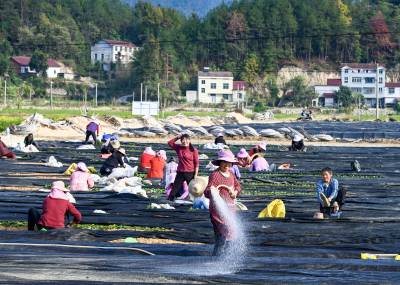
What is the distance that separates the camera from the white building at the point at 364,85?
391 ft

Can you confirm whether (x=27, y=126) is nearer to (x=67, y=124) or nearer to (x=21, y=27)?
(x=67, y=124)

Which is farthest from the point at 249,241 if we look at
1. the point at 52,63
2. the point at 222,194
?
the point at 52,63

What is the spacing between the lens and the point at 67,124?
159 ft

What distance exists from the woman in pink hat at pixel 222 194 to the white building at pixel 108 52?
12168 centimetres

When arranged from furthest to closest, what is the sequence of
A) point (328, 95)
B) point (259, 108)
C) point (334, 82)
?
point (334, 82) → point (328, 95) → point (259, 108)

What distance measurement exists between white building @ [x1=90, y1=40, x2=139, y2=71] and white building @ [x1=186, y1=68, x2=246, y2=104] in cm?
1824

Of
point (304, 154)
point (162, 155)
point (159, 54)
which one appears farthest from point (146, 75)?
point (162, 155)

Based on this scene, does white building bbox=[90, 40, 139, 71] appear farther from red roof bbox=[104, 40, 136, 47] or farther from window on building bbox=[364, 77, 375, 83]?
window on building bbox=[364, 77, 375, 83]

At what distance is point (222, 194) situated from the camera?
38.5ft

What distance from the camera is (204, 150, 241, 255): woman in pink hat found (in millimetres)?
11172

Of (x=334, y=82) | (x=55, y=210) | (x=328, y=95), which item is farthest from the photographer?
(x=334, y=82)

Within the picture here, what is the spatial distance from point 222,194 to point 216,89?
106 meters

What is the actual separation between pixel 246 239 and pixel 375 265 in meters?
2.11

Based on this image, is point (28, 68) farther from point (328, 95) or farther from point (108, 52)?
point (328, 95)
